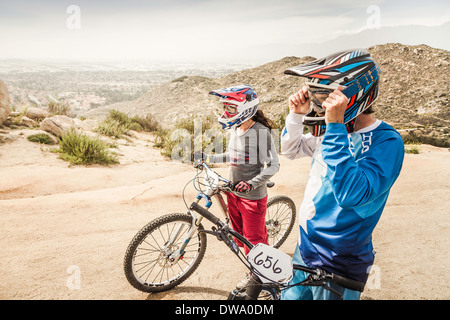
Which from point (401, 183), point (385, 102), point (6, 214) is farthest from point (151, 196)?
point (385, 102)

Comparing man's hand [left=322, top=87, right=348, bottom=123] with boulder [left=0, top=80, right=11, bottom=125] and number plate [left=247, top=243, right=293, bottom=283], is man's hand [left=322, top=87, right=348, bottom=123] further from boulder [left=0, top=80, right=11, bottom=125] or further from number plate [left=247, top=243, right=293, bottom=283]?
boulder [left=0, top=80, right=11, bottom=125]

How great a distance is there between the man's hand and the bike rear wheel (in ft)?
8.02

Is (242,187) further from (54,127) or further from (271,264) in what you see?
(54,127)

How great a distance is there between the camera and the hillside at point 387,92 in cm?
1778

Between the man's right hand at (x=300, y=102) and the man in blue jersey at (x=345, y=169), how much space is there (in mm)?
30

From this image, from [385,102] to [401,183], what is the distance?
16.5 metres

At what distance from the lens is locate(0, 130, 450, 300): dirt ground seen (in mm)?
2889

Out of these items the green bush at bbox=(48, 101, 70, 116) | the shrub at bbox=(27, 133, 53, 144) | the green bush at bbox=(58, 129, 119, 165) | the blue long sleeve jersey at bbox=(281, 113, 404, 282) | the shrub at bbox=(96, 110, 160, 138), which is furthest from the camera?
the green bush at bbox=(48, 101, 70, 116)

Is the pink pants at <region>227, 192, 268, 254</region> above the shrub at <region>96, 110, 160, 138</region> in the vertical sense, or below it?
below

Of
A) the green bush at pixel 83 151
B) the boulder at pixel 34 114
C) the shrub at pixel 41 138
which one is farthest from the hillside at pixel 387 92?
the green bush at pixel 83 151

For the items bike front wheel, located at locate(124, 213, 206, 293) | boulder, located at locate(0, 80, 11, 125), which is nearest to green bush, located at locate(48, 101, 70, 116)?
boulder, located at locate(0, 80, 11, 125)

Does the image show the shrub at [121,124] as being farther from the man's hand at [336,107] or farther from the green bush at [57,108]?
the man's hand at [336,107]

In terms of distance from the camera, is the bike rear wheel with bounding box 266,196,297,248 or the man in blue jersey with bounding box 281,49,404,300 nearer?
the man in blue jersey with bounding box 281,49,404,300

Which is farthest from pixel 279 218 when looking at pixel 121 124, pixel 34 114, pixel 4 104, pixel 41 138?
pixel 121 124
